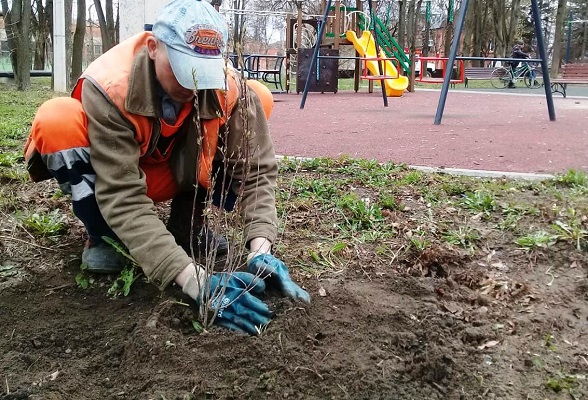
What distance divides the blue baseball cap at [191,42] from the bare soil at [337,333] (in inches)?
28.3

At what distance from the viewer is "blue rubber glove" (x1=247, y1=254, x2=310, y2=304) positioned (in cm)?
197

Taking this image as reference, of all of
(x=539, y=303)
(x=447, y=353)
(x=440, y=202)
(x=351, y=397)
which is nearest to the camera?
(x=351, y=397)

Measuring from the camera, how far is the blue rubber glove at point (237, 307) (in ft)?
5.96

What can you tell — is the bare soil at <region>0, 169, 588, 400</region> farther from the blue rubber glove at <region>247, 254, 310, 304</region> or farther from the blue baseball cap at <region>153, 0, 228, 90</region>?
the blue baseball cap at <region>153, 0, 228, 90</region>

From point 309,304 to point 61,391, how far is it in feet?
2.59

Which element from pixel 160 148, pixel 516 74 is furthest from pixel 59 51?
pixel 516 74

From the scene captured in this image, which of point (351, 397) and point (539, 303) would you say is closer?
point (351, 397)

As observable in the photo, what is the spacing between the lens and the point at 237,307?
1.85 m

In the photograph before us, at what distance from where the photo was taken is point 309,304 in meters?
1.97

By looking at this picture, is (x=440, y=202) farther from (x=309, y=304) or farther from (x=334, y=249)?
(x=309, y=304)

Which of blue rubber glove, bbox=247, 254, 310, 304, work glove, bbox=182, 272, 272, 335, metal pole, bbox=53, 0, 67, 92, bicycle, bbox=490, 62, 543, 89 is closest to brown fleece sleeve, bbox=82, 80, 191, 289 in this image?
work glove, bbox=182, 272, 272, 335

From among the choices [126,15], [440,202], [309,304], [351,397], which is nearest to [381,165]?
[440,202]

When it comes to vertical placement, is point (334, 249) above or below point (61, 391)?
above

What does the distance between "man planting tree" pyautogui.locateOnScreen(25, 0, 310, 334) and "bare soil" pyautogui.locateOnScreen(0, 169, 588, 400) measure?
4.3 inches
